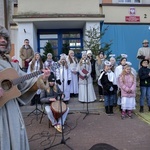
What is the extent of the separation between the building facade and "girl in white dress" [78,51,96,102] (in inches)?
128

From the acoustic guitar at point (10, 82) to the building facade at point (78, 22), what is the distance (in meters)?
8.56

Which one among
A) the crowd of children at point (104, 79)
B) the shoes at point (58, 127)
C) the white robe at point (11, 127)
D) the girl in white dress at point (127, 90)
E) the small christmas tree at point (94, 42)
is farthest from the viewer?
the small christmas tree at point (94, 42)

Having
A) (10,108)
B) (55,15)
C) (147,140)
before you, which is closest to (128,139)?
(147,140)

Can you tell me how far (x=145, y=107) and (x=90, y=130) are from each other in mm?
3168

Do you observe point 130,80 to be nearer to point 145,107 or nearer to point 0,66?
point 145,107

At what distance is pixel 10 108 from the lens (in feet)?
9.28

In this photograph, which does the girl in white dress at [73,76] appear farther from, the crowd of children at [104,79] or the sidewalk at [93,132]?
the sidewalk at [93,132]

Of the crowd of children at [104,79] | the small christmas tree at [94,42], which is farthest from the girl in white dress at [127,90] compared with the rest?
the small christmas tree at [94,42]

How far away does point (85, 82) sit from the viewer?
870 cm

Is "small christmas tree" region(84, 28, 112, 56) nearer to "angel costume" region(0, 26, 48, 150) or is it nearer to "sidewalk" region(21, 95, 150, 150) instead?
"sidewalk" region(21, 95, 150, 150)

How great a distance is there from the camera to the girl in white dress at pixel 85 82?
8586 millimetres

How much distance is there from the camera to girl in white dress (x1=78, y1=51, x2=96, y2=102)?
8586mm

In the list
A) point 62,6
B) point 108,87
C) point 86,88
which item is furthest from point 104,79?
point 62,6

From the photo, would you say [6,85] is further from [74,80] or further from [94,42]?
[94,42]
